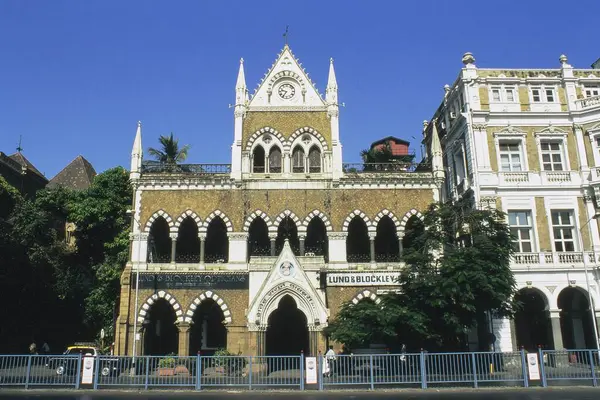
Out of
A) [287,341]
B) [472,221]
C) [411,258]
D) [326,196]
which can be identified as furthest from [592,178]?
[287,341]

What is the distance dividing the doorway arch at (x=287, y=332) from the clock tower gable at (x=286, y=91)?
490 inches

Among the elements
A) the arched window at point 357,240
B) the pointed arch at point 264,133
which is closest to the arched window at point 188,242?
the pointed arch at point 264,133

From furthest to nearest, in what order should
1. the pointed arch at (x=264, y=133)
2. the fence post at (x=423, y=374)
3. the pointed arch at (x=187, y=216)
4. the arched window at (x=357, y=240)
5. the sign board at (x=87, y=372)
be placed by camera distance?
the arched window at (x=357, y=240) → the pointed arch at (x=264, y=133) → the pointed arch at (x=187, y=216) → the fence post at (x=423, y=374) → the sign board at (x=87, y=372)

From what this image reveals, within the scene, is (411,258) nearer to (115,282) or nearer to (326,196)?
(326,196)

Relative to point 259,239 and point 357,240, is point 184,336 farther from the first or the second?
point 357,240

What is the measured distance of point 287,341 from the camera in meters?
31.4

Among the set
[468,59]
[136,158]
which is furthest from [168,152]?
[468,59]

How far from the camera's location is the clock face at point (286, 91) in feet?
112

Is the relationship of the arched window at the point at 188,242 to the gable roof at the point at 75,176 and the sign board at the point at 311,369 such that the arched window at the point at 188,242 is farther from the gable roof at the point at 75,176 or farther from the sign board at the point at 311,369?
the gable roof at the point at 75,176

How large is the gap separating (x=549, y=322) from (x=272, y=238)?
1566cm

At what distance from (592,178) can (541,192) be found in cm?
281

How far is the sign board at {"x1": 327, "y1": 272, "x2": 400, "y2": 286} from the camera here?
97.4ft

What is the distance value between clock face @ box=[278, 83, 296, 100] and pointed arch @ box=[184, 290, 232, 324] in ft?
43.1

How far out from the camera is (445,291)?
23.2 m
